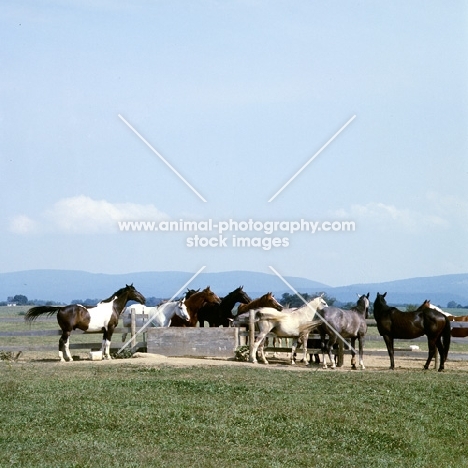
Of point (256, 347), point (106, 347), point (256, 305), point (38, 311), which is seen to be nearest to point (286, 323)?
point (256, 347)

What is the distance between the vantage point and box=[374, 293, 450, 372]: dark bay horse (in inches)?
907

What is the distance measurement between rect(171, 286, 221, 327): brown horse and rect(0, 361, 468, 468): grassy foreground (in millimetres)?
7564

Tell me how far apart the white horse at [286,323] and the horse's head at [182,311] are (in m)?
3.66

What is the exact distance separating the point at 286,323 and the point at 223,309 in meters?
4.49

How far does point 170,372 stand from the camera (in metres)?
20.4

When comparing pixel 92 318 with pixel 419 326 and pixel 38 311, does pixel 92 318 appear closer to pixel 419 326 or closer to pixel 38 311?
pixel 38 311

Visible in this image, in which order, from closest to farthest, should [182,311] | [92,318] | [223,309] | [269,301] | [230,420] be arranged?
[230,420], [92,318], [269,301], [182,311], [223,309]

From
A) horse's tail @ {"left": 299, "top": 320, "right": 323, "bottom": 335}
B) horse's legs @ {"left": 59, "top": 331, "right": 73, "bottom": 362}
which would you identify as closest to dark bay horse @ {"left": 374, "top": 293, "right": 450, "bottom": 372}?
horse's tail @ {"left": 299, "top": 320, "right": 323, "bottom": 335}

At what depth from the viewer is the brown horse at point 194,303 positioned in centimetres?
2781

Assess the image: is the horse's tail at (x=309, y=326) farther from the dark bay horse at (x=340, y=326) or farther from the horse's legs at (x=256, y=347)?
the horse's legs at (x=256, y=347)

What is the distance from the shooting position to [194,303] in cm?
2788

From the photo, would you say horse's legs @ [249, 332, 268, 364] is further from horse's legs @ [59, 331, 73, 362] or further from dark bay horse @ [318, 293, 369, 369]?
horse's legs @ [59, 331, 73, 362]

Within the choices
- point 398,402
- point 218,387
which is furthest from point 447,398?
point 218,387

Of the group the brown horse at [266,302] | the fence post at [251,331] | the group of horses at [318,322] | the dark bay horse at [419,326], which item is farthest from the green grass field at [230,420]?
the brown horse at [266,302]
